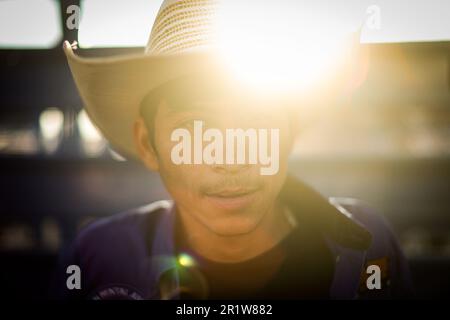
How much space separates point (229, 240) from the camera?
1258 mm

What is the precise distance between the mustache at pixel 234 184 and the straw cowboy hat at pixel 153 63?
0.36 meters

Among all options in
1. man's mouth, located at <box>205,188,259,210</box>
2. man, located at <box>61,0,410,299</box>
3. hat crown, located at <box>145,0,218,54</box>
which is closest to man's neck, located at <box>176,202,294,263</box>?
man, located at <box>61,0,410,299</box>

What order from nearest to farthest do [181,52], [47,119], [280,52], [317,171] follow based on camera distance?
[181,52], [280,52], [317,171], [47,119]

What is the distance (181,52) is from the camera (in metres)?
1.07

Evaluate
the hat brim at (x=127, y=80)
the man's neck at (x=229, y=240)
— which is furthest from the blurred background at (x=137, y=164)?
the man's neck at (x=229, y=240)

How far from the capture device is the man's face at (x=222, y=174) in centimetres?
115

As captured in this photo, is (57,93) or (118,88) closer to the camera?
(118,88)

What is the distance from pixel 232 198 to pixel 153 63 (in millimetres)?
509

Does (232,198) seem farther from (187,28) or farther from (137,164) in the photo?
(187,28)

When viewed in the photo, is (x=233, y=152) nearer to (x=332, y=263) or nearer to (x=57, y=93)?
(x=332, y=263)

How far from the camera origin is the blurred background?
125 centimetres

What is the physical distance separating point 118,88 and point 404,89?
1235 millimetres

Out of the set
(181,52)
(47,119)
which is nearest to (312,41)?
(181,52)

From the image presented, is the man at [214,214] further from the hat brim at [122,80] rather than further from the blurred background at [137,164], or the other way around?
the blurred background at [137,164]
